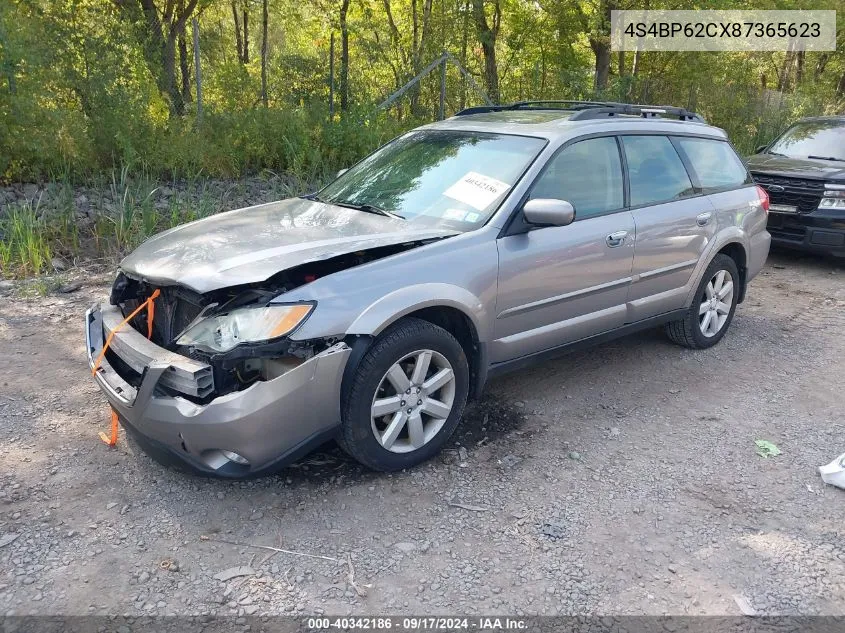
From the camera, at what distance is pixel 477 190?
12.8 ft

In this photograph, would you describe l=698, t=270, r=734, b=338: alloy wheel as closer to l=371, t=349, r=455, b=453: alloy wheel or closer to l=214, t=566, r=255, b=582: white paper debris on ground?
l=371, t=349, r=455, b=453: alloy wheel

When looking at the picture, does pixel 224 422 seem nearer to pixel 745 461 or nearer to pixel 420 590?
pixel 420 590

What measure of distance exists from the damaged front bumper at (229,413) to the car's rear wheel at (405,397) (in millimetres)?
135

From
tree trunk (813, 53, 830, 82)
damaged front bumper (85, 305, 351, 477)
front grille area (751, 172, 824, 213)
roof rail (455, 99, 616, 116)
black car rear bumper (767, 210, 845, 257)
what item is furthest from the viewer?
tree trunk (813, 53, 830, 82)

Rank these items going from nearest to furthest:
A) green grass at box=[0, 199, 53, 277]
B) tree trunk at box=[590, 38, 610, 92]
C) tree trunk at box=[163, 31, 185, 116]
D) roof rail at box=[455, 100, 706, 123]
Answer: roof rail at box=[455, 100, 706, 123] → green grass at box=[0, 199, 53, 277] → tree trunk at box=[163, 31, 185, 116] → tree trunk at box=[590, 38, 610, 92]

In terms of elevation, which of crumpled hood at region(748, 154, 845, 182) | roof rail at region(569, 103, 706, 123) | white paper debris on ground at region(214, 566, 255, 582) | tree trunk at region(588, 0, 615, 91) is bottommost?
white paper debris on ground at region(214, 566, 255, 582)

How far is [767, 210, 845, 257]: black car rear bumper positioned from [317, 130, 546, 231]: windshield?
5160 millimetres

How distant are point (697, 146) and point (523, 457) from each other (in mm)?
2856

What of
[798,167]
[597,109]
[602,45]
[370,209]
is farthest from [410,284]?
[602,45]

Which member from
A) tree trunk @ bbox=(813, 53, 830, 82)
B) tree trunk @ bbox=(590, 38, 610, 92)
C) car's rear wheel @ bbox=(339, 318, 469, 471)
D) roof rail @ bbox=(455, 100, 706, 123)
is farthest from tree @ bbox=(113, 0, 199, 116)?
tree trunk @ bbox=(813, 53, 830, 82)

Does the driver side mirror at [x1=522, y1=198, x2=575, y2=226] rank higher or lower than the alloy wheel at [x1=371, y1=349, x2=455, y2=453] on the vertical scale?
higher

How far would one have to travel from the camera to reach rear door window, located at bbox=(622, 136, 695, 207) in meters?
4.48

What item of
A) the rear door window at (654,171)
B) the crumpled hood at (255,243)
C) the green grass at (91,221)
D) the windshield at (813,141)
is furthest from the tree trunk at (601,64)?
the crumpled hood at (255,243)

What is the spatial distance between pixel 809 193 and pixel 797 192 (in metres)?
0.13
